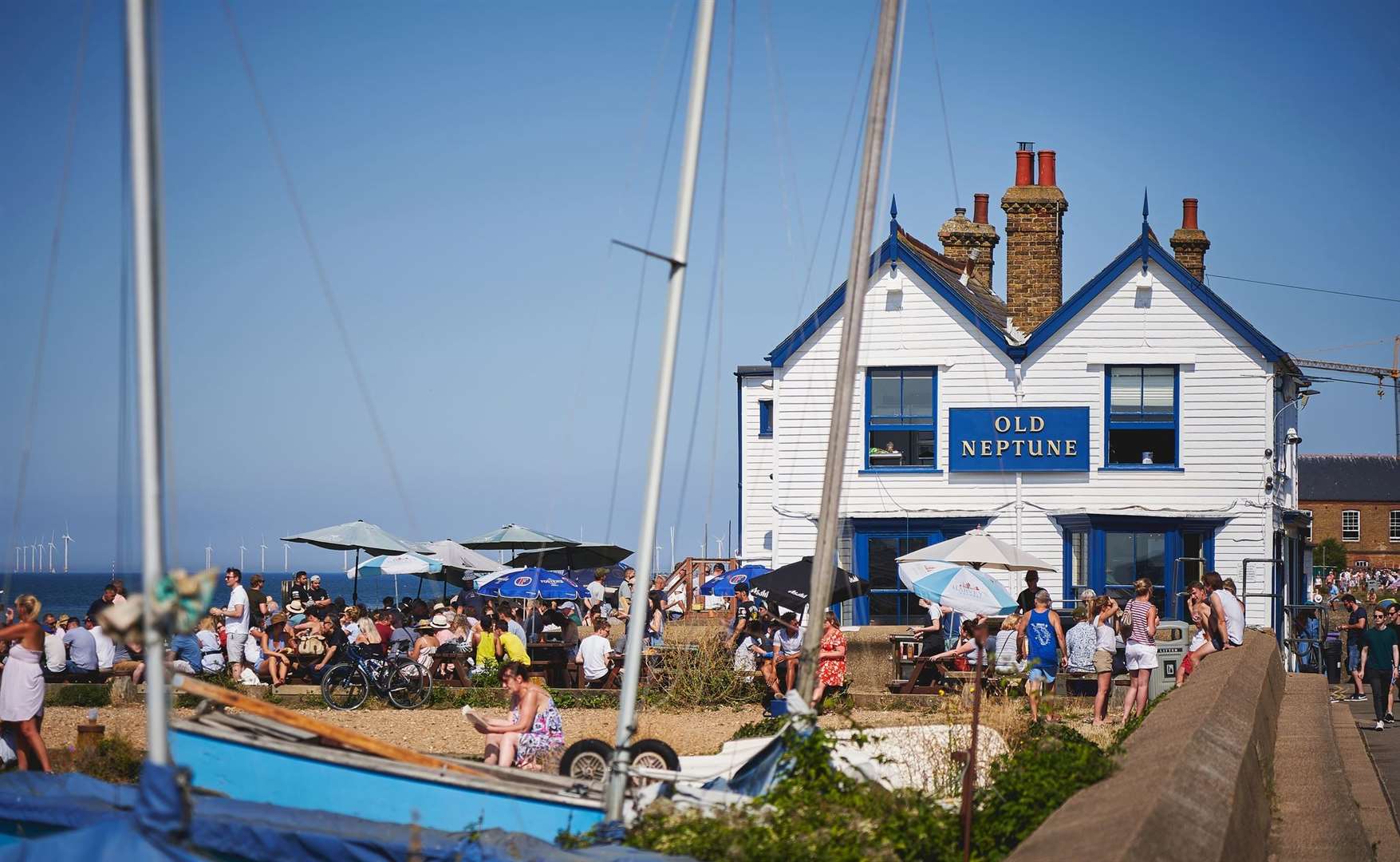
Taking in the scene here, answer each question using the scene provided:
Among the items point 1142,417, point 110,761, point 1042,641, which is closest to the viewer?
point 110,761

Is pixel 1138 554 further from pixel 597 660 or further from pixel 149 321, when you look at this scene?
pixel 149 321

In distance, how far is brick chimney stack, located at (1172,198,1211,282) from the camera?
117ft

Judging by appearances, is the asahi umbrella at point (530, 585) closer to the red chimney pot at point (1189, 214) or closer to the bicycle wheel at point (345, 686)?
the bicycle wheel at point (345, 686)

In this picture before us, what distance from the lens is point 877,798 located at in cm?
912

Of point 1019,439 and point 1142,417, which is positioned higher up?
point 1142,417

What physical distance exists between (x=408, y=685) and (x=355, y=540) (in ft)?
24.5

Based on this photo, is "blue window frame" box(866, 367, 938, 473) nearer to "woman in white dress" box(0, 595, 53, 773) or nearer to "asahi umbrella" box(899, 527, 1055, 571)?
"asahi umbrella" box(899, 527, 1055, 571)

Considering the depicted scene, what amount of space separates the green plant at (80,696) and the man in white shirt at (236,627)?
6.26 ft

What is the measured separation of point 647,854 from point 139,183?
15.2 ft

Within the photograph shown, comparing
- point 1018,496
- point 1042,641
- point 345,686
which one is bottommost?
point 345,686

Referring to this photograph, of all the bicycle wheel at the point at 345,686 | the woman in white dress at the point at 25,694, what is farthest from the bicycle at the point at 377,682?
the woman in white dress at the point at 25,694

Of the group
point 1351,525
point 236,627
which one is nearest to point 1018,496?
point 236,627

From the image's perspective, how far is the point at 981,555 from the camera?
75.5 ft

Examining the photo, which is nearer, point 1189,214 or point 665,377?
point 665,377
